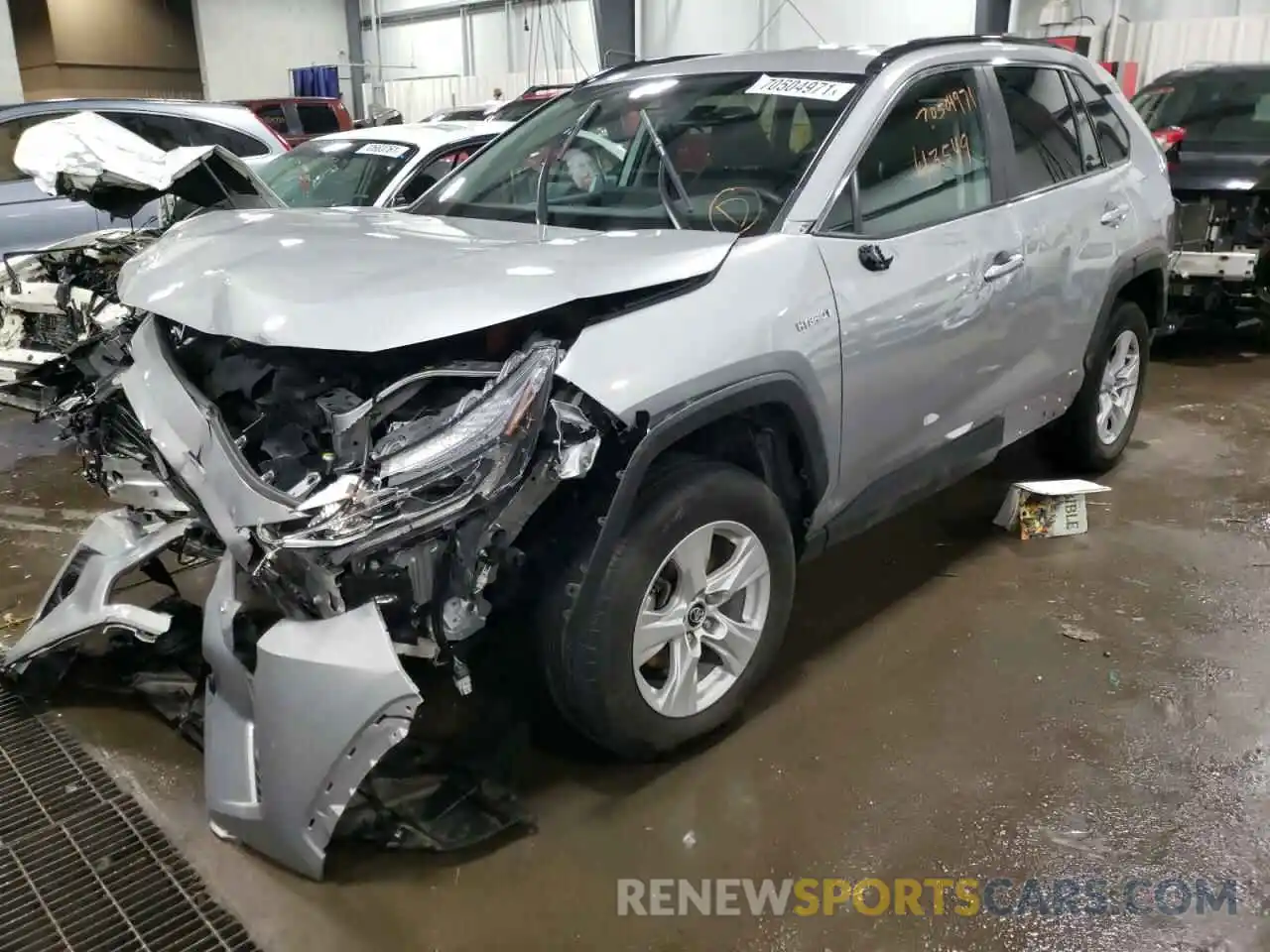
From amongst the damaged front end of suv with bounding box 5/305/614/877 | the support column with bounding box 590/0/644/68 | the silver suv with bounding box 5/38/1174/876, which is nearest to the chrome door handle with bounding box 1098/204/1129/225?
the silver suv with bounding box 5/38/1174/876

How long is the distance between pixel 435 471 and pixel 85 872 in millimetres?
1336

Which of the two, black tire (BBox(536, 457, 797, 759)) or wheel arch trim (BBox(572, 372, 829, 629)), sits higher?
wheel arch trim (BBox(572, 372, 829, 629))

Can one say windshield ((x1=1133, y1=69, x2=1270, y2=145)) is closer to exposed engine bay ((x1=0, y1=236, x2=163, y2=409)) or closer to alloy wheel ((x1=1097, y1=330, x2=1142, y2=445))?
alloy wheel ((x1=1097, y1=330, x2=1142, y2=445))

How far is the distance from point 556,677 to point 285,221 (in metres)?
1.64

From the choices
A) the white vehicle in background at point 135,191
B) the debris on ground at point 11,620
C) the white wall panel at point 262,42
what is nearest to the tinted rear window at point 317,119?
the white vehicle in background at point 135,191

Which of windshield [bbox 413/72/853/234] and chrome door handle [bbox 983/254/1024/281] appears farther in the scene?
chrome door handle [bbox 983/254/1024/281]

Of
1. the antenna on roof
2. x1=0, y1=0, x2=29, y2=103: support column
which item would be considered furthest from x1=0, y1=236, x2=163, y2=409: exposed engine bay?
the antenna on roof

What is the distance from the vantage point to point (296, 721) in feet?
6.98

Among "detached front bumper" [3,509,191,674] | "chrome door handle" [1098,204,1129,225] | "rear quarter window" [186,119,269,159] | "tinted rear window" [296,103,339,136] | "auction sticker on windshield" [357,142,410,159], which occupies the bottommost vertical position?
"detached front bumper" [3,509,191,674]

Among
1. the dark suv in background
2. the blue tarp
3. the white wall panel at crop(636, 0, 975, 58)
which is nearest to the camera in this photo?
the dark suv in background

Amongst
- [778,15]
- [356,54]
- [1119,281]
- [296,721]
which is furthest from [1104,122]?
[356,54]

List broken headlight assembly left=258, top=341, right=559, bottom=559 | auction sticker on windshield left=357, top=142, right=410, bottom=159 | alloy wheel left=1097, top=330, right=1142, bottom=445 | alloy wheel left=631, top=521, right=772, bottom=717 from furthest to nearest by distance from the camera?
auction sticker on windshield left=357, top=142, right=410, bottom=159, alloy wheel left=1097, top=330, right=1142, bottom=445, alloy wheel left=631, top=521, right=772, bottom=717, broken headlight assembly left=258, top=341, right=559, bottom=559

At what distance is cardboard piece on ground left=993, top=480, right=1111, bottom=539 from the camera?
4152 mm

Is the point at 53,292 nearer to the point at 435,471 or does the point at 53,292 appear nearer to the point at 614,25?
the point at 435,471
